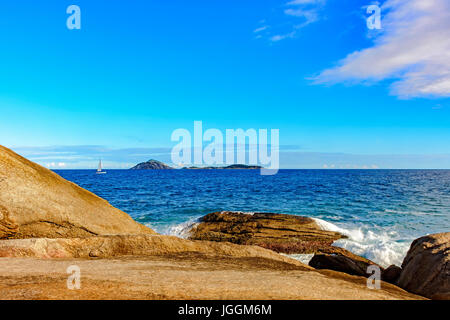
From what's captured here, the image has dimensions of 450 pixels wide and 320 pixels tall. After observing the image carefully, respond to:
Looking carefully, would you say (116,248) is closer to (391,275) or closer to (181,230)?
(391,275)

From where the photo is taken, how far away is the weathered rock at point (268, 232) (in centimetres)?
2016

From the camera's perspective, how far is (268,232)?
72.6 feet

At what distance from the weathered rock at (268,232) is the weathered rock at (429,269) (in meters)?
9.60

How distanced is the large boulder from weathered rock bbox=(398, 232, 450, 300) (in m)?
10.4

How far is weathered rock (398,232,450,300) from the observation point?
802 cm

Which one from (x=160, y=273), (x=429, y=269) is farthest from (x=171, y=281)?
(x=429, y=269)

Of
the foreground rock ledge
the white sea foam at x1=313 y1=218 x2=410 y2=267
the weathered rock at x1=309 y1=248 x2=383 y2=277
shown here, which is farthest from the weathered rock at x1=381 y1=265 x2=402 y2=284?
the white sea foam at x1=313 y1=218 x2=410 y2=267

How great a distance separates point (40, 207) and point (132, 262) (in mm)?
5157

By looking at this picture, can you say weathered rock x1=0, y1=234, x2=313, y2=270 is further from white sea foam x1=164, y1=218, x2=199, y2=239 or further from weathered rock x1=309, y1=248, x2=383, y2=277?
white sea foam x1=164, y1=218, x2=199, y2=239

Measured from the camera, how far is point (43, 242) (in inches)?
332

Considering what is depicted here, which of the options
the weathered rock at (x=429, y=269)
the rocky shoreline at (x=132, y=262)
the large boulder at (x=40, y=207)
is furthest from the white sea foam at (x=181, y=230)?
the weathered rock at (x=429, y=269)

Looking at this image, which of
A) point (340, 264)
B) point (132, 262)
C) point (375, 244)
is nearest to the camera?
point (132, 262)
